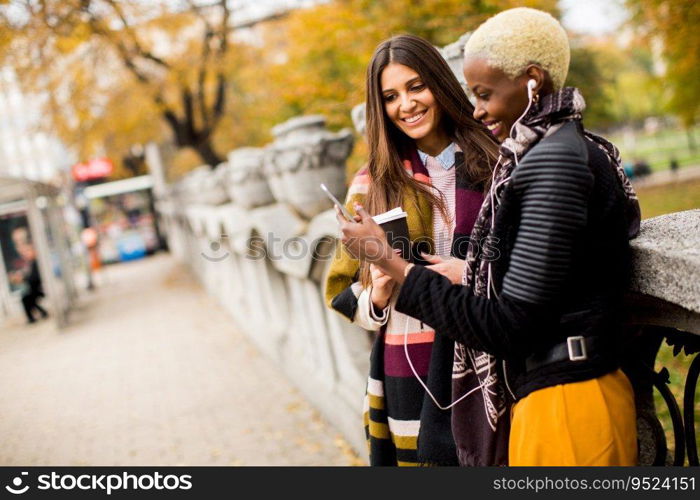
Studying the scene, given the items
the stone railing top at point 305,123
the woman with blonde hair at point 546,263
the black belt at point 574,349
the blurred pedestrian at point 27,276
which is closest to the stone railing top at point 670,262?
the woman with blonde hair at point 546,263

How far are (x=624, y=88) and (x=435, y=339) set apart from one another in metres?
55.8

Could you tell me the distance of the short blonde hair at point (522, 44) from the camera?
1418 mm

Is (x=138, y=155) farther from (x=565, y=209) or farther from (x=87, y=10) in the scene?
(x=565, y=209)

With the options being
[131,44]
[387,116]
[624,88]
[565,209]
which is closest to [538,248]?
[565,209]

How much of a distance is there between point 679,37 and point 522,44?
8.09 meters

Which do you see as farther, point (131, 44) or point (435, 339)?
point (131, 44)

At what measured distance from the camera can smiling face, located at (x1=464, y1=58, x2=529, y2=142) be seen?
1.46 metres

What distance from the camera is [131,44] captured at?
12312 millimetres

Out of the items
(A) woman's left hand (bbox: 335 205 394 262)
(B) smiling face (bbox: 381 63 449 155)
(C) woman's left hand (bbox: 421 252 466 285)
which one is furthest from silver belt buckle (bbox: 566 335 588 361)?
(B) smiling face (bbox: 381 63 449 155)

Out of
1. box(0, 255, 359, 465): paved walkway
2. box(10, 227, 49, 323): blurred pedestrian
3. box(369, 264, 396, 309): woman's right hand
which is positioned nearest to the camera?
box(369, 264, 396, 309): woman's right hand

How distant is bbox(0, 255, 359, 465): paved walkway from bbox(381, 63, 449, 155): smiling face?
8.92 feet

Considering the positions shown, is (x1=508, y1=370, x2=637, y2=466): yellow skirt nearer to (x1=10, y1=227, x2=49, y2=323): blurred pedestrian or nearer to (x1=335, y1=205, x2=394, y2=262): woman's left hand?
(x1=335, y1=205, x2=394, y2=262): woman's left hand

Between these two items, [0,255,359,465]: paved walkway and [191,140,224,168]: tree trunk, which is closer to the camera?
[0,255,359,465]: paved walkway

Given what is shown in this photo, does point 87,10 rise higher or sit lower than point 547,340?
higher
